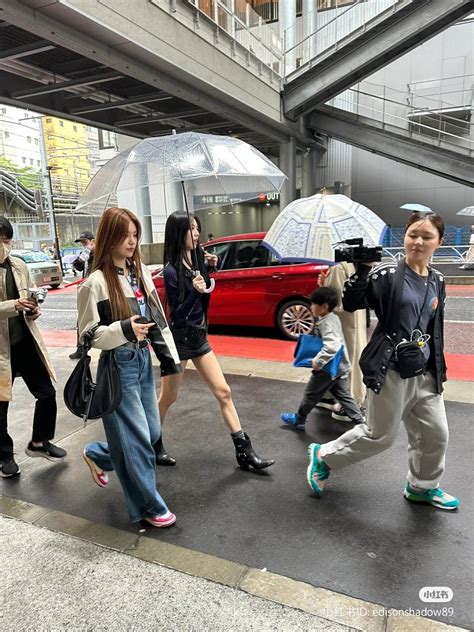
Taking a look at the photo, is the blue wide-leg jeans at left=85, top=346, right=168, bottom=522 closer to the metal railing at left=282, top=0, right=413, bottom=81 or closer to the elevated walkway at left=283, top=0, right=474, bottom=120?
the elevated walkway at left=283, top=0, right=474, bottom=120

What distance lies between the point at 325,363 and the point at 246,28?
13496 millimetres

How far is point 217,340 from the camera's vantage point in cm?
796

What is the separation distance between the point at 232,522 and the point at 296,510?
420mm

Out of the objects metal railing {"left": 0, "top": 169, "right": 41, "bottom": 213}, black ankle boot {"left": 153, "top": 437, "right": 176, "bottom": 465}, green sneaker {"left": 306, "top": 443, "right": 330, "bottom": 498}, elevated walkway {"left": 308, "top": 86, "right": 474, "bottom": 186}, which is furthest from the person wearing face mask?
metal railing {"left": 0, "top": 169, "right": 41, "bottom": 213}

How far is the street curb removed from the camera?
2.08 meters

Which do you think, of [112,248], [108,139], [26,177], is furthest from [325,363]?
[26,177]

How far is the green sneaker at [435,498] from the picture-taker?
2.88 m

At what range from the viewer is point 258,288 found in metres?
7.78

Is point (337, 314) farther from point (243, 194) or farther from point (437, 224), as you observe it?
point (437, 224)

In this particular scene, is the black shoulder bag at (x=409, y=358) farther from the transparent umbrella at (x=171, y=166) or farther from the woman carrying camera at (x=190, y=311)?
the transparent umbrella at (x=171, y=166)

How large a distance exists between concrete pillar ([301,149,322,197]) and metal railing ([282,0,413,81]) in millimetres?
5670

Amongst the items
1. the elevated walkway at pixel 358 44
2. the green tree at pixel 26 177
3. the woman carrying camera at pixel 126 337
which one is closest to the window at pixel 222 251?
the woman carrying camera at pixel 126 337

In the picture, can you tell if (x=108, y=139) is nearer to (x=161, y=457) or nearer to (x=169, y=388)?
(x=169, y=388)

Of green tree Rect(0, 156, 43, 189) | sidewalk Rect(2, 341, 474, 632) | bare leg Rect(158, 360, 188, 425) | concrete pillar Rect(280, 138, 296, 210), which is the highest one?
green tree Rect(0, 156, 43, 189)
